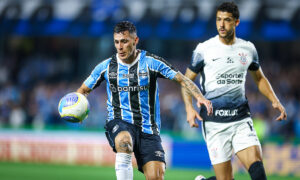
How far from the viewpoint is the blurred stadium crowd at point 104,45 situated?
1853 centimetres

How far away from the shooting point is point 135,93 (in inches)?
287

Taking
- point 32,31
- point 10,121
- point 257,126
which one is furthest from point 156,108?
point 32,31

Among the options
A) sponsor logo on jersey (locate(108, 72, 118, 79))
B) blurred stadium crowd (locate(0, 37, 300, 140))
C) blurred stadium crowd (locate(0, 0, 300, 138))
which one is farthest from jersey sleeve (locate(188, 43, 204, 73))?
blurred stadium crowd (locate(0, 0, 300, 138))

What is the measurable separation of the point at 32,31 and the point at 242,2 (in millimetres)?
8048

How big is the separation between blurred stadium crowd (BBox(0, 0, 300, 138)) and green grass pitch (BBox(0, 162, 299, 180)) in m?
2.41

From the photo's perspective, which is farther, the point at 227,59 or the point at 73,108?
the point at 227,59

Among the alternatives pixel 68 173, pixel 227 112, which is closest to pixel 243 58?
pixel 227 112

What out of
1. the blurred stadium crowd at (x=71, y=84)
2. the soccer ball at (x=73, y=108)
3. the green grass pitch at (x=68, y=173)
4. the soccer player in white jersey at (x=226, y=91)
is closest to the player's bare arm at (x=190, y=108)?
the soccer player in white jersey at (x=226, y=91)

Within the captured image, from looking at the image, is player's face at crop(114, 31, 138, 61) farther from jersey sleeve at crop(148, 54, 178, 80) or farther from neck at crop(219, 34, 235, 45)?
neck at crop(219, 34, 235, 45)

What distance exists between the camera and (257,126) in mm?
15008

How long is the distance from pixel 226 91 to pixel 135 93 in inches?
46.7

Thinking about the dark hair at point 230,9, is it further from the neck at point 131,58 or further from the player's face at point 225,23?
the neck at point 131,58

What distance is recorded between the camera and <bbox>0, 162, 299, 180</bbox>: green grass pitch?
1300cm

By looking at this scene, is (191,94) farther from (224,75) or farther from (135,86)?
(135,86)
